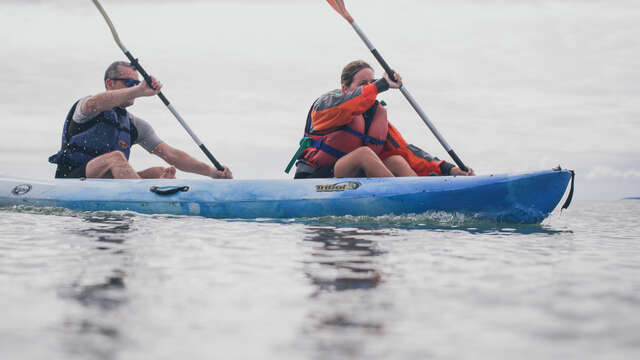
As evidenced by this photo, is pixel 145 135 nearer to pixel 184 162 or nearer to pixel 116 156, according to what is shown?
pixel 184 162

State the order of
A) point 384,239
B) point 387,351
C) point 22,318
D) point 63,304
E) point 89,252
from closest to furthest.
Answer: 1. point 387,351
2. point 22,318
3. point 63,304
4. point 89,252
5. point 384,239

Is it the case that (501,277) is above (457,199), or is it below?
below

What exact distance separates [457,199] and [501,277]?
9.34 feet

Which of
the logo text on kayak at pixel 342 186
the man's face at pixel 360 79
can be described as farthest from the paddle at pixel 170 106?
the man's face at pixel 360 79

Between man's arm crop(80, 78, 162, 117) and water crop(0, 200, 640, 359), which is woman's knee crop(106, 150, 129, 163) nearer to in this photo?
man's arm crop(80, 78, 162, 117)

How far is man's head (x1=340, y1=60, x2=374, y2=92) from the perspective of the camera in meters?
6.43

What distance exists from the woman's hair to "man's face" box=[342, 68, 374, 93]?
0.03 metres

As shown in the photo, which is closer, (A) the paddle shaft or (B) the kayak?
(B) the kayak

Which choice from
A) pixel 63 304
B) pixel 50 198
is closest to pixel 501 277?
pixel 63 304

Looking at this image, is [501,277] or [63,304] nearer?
[63,304]

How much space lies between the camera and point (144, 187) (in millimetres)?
7148

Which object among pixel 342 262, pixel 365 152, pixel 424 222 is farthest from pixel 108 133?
pixel 342 262

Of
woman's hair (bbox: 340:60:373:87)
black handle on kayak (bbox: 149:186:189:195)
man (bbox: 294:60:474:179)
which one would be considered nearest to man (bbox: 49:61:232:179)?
black handle on kayak (bbox: 149:186:189:195)

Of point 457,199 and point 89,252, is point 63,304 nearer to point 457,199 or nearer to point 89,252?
point 89,252
